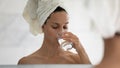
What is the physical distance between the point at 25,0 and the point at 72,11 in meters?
0.27

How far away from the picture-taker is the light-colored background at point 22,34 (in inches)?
51.3

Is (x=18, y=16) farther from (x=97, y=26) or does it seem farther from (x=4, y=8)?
(x=97, y=26)

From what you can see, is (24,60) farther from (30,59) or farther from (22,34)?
(22,34)

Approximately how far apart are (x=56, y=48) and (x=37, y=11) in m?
0.23

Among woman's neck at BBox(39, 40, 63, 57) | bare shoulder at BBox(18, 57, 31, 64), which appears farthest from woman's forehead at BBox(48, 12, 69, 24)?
bare shoulder at BBox(18, 57, 31, 64)

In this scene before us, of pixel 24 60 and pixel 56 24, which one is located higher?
pixel 56 24

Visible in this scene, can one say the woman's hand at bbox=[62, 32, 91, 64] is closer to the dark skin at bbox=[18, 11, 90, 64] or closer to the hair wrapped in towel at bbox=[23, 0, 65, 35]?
the dark skin at bbox=[18, 11, 90, 64]

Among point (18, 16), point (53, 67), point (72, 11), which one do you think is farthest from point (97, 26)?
point (18, 16)

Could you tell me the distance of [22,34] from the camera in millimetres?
1324

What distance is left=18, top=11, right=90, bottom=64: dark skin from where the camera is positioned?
1.33 meters

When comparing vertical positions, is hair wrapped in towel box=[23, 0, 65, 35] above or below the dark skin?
above

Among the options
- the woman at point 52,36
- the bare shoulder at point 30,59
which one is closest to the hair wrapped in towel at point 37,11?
the woman at point 52,36

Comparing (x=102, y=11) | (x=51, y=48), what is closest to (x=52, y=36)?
(x=51, y=48)

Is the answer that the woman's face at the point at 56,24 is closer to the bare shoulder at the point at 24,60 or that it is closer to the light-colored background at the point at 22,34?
the light-colored background at the point at 22,34
